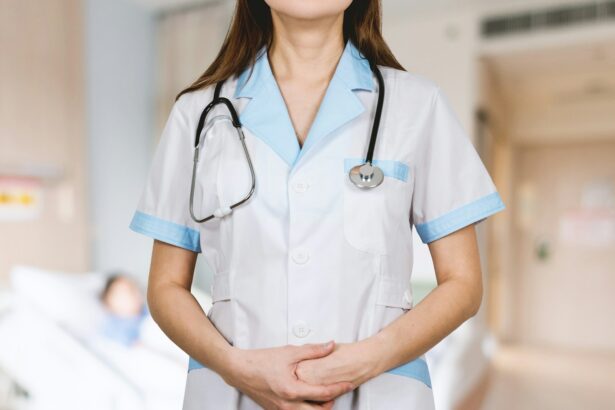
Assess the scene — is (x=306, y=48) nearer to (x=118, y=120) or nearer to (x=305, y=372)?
(x=305, y=372)

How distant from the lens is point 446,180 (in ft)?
2.23

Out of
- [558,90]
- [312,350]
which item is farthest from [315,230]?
[558,90]

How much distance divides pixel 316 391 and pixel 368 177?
26 centimetres

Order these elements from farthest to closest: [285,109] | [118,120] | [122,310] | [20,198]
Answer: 1. [118,120]
2. [20,198]
3. [122,310]
4. [285,109]

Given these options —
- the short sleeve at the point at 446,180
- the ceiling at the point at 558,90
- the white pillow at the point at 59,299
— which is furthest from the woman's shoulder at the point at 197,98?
the ceiling at the point at 558,90

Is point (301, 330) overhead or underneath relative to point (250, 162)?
underneath

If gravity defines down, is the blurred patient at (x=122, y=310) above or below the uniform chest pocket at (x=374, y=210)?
below

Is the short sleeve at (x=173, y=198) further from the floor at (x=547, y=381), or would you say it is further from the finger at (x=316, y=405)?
the floor at (x=547, y=381)

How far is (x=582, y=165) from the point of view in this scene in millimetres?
5562

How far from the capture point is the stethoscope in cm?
64

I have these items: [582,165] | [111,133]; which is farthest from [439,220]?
[582,165]

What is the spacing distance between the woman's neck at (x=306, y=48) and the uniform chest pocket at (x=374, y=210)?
0.53 feet

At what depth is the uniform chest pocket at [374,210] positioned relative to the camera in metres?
A: 0.65

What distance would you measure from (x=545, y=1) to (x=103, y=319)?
10.6 ft
